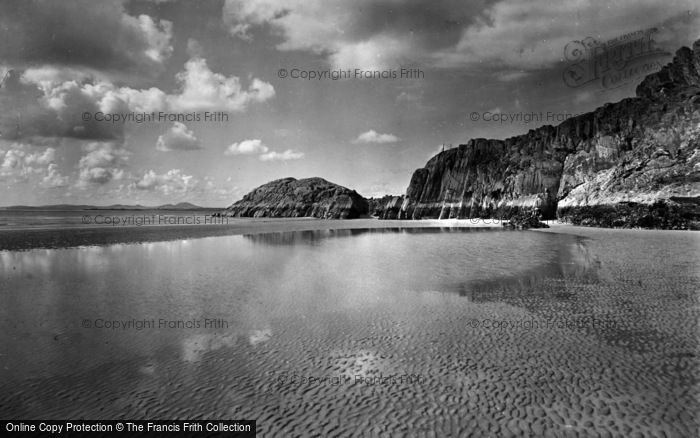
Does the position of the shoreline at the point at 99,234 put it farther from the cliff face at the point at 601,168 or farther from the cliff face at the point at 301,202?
→ the cliff face at the point at 301,202

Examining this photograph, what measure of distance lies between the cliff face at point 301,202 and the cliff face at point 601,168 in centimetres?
3062

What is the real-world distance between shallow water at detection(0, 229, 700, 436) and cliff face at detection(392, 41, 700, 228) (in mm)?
36124

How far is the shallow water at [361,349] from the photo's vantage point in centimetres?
613

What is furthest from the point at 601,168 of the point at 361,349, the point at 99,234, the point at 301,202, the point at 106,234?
the point at 301,202

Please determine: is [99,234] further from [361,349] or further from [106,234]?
[361,349]

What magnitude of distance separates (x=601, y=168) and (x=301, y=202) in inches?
4392

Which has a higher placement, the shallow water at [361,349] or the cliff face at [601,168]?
the cliff face at [601,168]

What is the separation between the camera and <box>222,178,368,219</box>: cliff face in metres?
135

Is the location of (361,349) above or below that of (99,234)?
below

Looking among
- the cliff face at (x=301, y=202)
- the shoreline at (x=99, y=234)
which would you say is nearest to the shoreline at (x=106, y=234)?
the shoreline at (x=99, y=234)

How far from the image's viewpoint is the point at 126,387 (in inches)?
274

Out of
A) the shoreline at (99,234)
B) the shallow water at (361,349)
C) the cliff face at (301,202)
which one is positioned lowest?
the shallow water at (361,349)

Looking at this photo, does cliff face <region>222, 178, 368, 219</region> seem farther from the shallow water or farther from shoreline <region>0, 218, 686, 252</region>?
the shallow water

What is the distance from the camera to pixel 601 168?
63.5 m
